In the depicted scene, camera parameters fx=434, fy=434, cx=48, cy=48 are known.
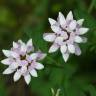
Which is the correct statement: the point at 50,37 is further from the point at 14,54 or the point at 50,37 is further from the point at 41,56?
the point at 14,54

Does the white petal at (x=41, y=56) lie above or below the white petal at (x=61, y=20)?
below

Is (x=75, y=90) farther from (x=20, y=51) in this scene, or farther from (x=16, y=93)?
(x=16, y=93)

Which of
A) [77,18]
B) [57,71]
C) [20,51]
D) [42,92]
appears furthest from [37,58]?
[42,92]

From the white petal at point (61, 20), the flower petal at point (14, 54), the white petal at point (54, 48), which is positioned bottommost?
the white petal at point (54, 48)

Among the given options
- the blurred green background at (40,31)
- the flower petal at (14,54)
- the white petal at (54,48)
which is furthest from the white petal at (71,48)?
the blurred green background at (40,31)

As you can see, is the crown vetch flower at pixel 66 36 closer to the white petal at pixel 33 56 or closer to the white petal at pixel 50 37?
the white petal at pixel 50 37

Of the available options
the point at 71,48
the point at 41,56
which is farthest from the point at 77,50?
the point at 41,56

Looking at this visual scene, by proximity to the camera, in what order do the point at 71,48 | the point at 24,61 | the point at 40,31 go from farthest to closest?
the point at 40,31 < the point at 24,61 < the point at 71,48

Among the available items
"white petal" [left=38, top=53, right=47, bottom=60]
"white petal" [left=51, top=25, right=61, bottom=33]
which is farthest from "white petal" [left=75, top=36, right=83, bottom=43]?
"white petal" [left=38, top=53, right=47, bottom=60]
